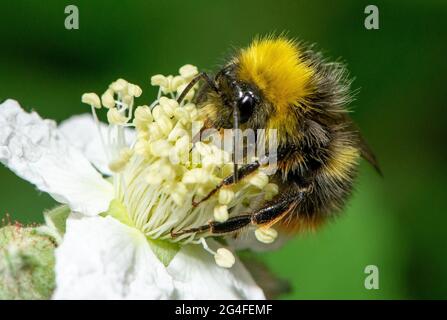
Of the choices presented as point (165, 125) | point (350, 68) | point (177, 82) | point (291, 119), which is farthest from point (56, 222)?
point (350, 68)

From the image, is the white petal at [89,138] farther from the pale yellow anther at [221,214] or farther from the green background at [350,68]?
the green background at [350,68]

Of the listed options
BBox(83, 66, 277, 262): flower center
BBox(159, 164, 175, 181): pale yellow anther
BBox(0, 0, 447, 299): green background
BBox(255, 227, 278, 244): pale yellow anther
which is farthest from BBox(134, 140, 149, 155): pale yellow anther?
BBox(0, 0, 447, 299): green background

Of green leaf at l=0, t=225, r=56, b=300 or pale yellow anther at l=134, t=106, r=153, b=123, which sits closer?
green leaf at l=0, t=225, r=56, b=300

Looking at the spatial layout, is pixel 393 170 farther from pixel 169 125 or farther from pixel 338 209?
pixel 169 125

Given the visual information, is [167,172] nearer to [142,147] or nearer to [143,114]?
[142,147]

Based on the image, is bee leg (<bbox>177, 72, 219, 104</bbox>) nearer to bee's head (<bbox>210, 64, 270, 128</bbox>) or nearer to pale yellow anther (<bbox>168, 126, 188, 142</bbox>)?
bee's head (<bbox>210, 64, 270, 128</bbox>)

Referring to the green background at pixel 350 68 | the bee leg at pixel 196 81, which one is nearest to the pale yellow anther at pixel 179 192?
the bee leg at pixel 196 81

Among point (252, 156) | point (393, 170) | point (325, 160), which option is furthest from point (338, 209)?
point (393, 170)

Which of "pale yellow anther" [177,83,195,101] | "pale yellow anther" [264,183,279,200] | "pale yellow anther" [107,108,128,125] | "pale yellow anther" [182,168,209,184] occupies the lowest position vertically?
→ "pale yellow anther" [264,183,279,200]
